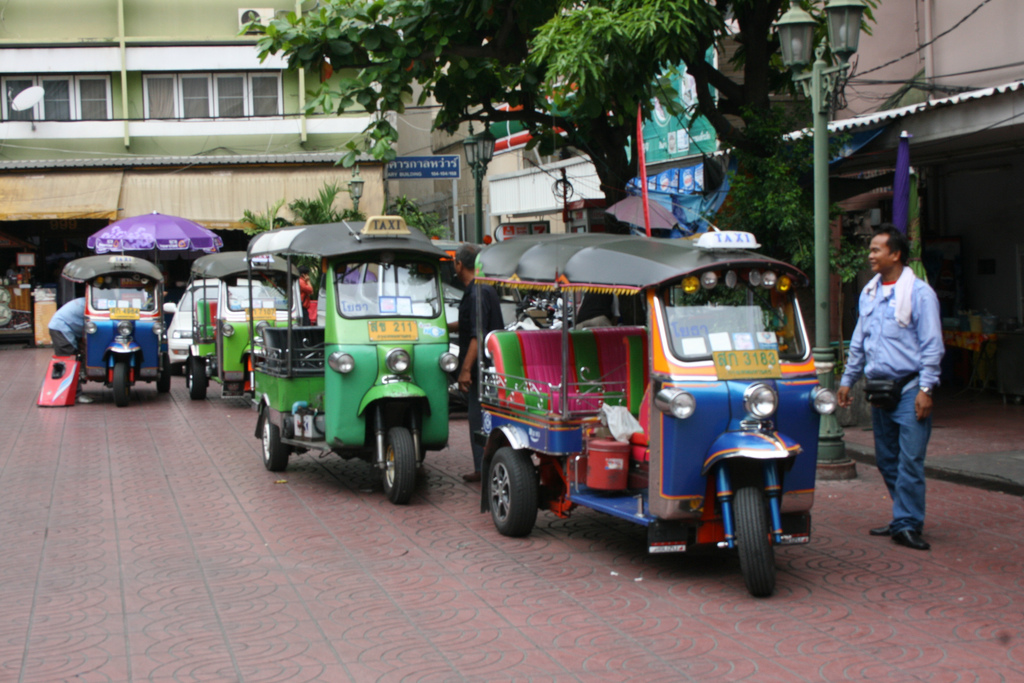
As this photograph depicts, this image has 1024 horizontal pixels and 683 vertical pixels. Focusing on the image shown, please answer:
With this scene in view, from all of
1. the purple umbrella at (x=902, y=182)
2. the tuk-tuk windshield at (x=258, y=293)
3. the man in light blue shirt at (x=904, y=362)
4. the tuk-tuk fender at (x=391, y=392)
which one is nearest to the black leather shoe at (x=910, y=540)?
the man in light blue shirt at (x=904, y=362)

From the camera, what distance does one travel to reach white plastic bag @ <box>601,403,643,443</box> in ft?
21.5

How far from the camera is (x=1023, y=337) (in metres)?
12.8

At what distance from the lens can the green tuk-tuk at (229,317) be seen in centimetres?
1508

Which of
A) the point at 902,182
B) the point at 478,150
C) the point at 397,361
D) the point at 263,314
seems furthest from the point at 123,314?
the point at 902,182

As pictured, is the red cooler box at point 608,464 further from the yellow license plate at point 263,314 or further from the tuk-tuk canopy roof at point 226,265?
the yellow license plate at point 263,314

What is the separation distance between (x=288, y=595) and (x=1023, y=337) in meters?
10.2

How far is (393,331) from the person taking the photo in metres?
8.89

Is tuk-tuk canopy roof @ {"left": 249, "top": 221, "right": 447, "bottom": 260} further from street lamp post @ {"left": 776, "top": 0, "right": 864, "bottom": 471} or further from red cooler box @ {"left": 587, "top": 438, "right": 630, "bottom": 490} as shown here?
street lamp post @ {"left": 776, "top": 0, "right": 864, "bottom": 471}

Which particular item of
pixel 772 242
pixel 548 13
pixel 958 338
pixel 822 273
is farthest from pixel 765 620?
pixel 958 338

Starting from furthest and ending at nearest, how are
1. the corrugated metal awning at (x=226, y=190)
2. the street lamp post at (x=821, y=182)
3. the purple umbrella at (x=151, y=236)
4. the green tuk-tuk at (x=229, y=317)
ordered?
the corrugated metal awning at (x=226, y=190)
the purple umbrella at (x=151, y=236)
the green tuk-tuk at (x=229, y=317)
the street lamp post at (x=821, y=182)

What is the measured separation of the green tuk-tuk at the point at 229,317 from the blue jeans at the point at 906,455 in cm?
953

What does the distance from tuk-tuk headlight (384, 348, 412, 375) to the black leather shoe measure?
3.97 metres

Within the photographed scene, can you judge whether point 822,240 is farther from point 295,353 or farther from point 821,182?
point 295,353

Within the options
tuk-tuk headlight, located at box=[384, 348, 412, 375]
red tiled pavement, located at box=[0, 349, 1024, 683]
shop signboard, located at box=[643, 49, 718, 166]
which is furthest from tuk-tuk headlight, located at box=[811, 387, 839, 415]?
shop signboard, located at box=[643, 49, 718, 166]
